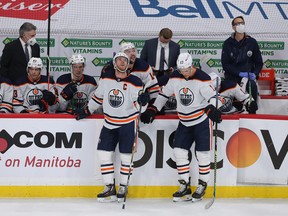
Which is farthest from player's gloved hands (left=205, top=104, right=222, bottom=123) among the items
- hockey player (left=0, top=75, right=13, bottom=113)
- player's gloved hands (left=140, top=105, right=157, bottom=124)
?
hockey player (left=0, top=75, right=13, bottom=113)

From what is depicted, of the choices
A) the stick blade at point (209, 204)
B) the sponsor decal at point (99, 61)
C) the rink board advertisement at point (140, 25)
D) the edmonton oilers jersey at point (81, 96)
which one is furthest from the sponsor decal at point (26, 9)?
the stick blade at point (209, 204)

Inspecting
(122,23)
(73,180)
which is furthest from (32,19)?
(73,180)

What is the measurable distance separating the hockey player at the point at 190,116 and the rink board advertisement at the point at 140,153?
0.16 m

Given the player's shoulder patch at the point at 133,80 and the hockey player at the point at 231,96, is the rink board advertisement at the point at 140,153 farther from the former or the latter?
the hockey player at the point at 231,96

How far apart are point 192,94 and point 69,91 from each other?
1.24 metres

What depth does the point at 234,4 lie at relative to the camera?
30.3 ft

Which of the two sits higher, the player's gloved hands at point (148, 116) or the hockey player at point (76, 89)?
the hockey player at point (76, 89)

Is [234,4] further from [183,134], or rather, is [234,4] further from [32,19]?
[183,134]

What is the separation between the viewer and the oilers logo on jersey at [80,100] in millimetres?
7008

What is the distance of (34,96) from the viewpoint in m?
6.98

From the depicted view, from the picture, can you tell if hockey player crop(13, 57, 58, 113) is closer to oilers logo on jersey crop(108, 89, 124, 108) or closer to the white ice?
oilers logo on jersey crop(108, 89, 124, 108)

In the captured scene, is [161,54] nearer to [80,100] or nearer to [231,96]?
[231,96]

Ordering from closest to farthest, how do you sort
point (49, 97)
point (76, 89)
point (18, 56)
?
point (49, 97), point (76, 89), point (18, 56)

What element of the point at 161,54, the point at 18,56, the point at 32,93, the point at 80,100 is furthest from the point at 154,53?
the point at 32,93
